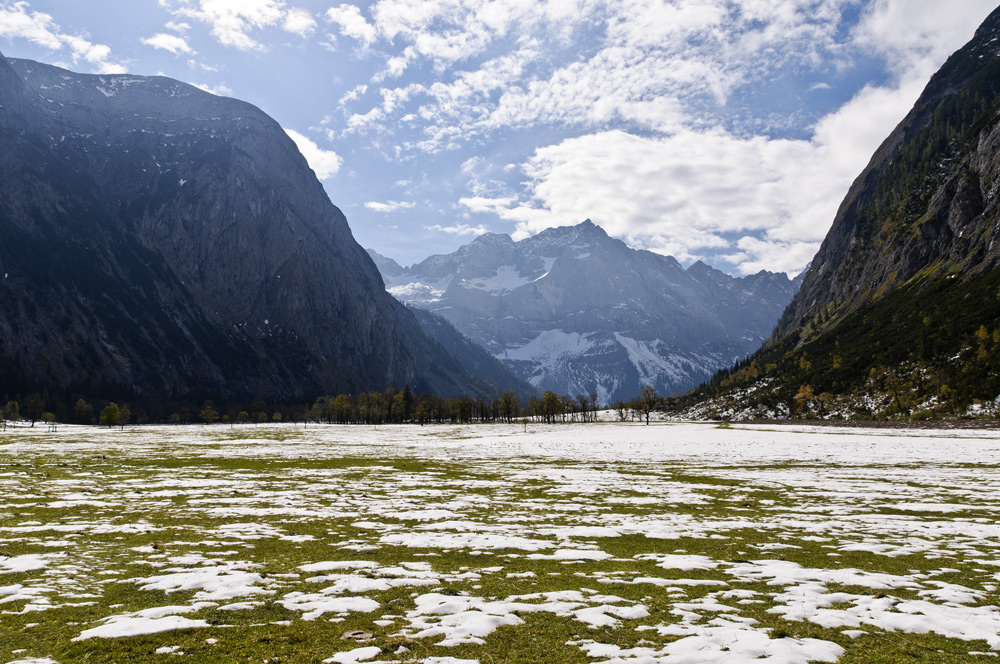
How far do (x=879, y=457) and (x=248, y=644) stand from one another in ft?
180

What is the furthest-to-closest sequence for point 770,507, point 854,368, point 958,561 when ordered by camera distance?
1. point 854,368
2. point 770,507
3. point 958,561

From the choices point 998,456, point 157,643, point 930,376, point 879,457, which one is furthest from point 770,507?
point 930,376

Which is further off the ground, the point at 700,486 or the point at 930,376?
the point at 930,376

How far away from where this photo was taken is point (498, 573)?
13.1 metres

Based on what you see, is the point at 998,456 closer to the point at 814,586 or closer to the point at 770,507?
the point at 770,507

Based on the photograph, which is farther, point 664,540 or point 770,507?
point 770,507

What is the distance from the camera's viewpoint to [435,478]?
35062 mm

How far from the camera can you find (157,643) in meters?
8.43

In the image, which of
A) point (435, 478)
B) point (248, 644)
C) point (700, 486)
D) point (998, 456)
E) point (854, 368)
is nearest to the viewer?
point (248, 644)

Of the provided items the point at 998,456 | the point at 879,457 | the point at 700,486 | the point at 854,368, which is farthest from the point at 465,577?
the point at 854,368

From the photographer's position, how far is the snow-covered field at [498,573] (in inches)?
332

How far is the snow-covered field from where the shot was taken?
27.7 ft

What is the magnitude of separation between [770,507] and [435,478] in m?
20.8

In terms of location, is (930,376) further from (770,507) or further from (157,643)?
(157,643)
